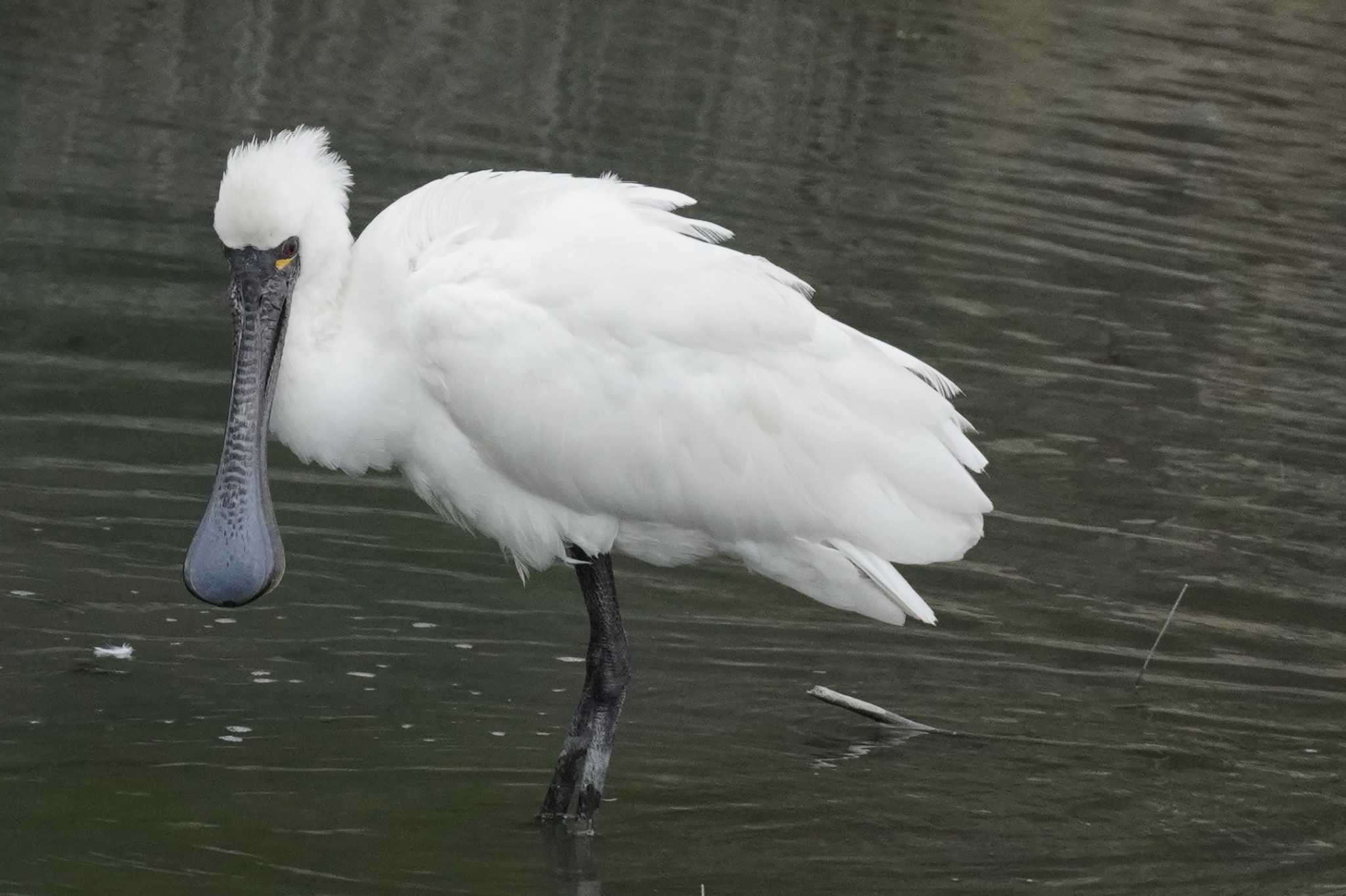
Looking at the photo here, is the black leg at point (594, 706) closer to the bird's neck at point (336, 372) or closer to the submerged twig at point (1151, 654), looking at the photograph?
the bird's neck at point (336, 372)

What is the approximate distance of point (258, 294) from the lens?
6.72 metres

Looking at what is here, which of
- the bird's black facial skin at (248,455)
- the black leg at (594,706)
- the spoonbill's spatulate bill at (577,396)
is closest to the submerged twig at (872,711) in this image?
the spoonbill's spatulate bill at (577,396)

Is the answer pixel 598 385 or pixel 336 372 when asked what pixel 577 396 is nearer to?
pixel 598 385

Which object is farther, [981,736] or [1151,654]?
[1151,654]

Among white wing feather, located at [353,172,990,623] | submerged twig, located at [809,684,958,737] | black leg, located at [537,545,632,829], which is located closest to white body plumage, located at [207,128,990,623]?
white wing feather, located at [353,172,990,623]

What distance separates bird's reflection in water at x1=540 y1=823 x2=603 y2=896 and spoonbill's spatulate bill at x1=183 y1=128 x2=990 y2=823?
9 cm

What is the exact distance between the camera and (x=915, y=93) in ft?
69.5

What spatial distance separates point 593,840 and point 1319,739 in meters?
2.59

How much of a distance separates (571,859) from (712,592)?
2.35m

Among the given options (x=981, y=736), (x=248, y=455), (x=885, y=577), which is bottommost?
(x=981, y=736)

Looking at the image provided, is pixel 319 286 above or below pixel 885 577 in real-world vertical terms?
above

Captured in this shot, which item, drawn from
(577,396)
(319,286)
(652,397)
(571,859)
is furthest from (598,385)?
(571,859)

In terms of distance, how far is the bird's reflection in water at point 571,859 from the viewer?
6.51 m

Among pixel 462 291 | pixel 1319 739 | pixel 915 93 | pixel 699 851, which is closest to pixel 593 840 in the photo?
pixel 699 851
